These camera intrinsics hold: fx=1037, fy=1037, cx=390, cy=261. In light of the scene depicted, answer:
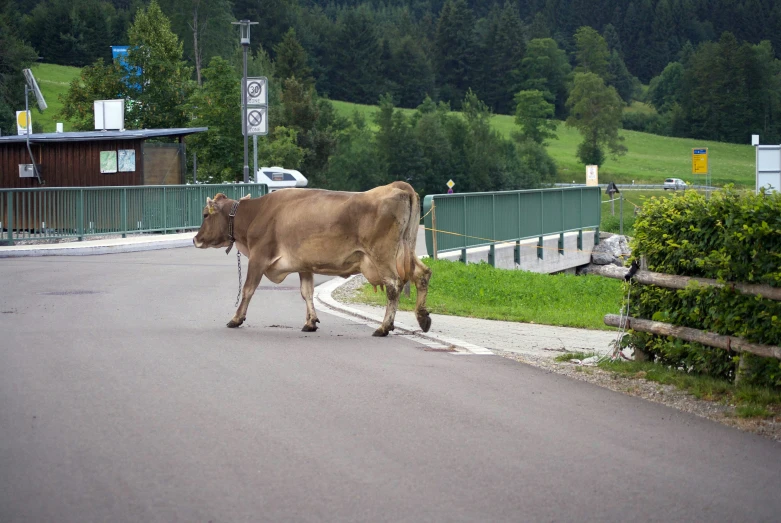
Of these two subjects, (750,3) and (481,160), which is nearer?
(481,160)

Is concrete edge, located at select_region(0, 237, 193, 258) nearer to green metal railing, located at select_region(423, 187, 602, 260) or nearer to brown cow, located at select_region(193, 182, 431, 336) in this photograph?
green metal railing, located at select_region(423, 187, 602, 260)

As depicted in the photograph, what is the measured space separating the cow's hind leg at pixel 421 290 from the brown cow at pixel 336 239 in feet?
0.04

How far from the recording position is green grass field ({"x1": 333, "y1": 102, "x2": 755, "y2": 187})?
102 m

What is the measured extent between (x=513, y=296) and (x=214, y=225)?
25.2ft

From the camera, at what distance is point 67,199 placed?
2659 centimetres

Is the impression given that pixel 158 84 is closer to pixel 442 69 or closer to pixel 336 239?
pixel 336 239

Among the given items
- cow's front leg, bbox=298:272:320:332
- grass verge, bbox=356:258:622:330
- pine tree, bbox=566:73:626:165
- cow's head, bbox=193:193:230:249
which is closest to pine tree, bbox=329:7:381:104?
pine tree, bbox=566:73:626:165

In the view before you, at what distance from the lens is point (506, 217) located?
91.4ft

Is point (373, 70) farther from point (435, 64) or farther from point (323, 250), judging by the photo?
point (323, 250)

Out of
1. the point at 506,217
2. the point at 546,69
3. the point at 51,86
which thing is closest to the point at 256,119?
the point at 506,217

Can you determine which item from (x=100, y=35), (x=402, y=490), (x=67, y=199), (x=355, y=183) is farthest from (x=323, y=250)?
(x=100, y=35)

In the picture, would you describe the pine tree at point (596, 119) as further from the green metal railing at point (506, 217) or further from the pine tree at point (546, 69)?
the green metal railing at point (506, 217)

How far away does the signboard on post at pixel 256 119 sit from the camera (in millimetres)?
36281

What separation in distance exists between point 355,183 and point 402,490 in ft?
278
